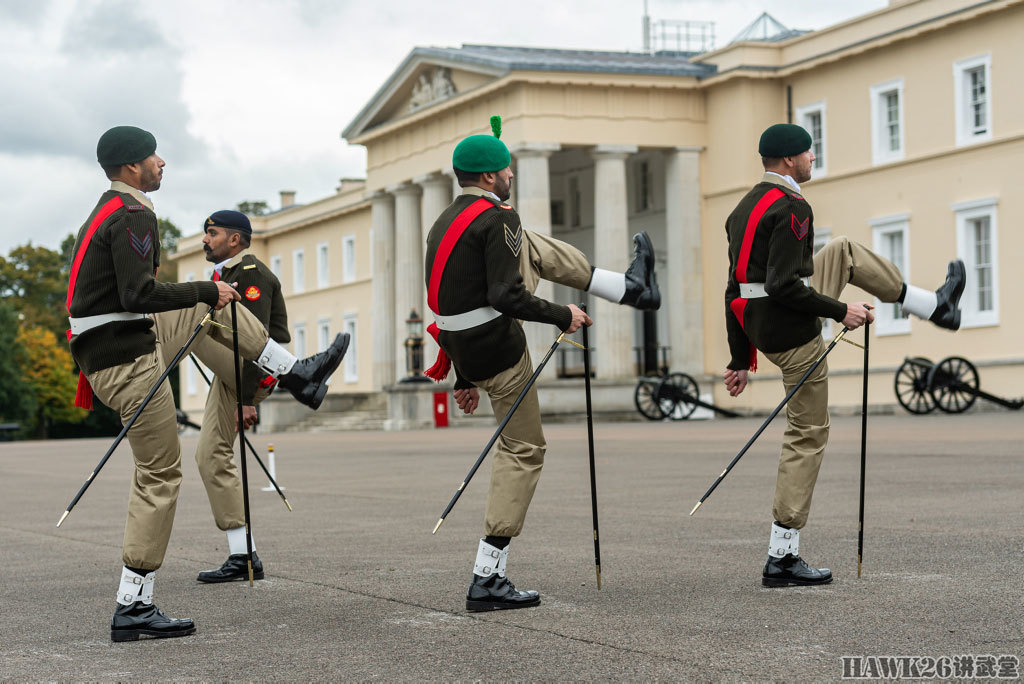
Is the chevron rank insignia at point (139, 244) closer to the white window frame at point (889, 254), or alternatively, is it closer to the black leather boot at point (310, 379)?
the black leather boot at point (310, 379)

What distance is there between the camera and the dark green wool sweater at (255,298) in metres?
8.33

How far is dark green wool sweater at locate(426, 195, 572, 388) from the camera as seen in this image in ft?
21.2

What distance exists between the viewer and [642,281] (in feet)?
22.8

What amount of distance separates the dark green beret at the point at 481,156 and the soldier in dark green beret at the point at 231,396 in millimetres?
1595

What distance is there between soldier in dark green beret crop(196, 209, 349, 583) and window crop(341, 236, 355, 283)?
56693mm

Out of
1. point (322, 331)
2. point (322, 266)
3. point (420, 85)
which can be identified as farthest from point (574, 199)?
point (322, 331)

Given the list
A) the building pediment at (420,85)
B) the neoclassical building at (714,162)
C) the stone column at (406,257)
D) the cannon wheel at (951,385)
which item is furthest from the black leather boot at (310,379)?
the stone column at (406,257)

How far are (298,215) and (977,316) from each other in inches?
1627

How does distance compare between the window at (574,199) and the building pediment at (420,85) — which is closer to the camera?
the building pediment at (420,85)

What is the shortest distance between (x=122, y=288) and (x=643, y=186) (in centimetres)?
4390

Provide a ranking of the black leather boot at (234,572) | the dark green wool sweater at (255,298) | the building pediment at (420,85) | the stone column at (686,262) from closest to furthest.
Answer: the black leather boot at (234,572), the dark green wool sweater at (255,298), the stone column at (686,262), the building pediment at (420,85)

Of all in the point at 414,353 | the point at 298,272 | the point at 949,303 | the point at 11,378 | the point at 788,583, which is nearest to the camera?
the point at 788,583

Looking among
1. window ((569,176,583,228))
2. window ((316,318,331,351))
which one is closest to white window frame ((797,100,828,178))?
window ((569,176,583,228))

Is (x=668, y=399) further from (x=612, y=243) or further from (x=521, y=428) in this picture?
(x=521, y=428)
